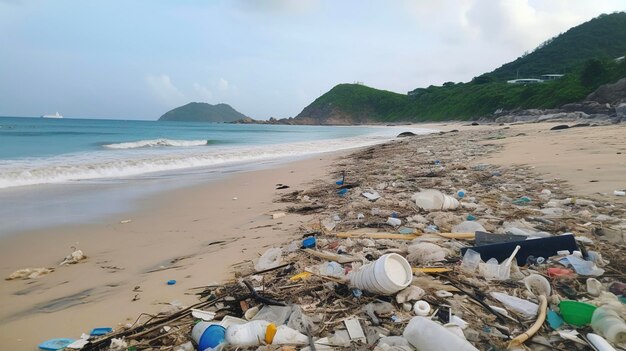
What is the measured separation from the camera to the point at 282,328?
202 centimetres

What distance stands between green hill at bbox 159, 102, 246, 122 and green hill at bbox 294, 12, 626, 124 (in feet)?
184

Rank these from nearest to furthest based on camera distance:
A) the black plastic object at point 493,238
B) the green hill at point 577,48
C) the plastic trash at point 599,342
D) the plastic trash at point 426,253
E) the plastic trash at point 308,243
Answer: the plastic trash at point 599,342 → the plastic trash at point 426,253 → the black plastic object at point 493,238 → the plastic trash at point 308,243 → the green hill at point 577,48

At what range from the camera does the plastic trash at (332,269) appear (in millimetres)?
2857

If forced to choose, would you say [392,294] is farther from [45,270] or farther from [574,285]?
[45,270]

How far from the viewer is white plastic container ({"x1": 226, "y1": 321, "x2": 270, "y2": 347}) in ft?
6.45

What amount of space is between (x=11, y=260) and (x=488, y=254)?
513 cm

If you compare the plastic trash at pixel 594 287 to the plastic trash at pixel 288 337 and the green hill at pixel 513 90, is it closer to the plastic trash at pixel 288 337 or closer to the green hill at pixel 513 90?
the plastic trash at pixel 288 337

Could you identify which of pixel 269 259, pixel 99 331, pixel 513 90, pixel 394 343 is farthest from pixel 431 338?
pixel 513 90

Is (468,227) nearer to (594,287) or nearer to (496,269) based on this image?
(496,269)

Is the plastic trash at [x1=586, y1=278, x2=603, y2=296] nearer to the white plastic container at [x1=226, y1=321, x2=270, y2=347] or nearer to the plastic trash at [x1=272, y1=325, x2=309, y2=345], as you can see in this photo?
the plastic trash at [x1=272, y1=325, x2=309, y2=345]

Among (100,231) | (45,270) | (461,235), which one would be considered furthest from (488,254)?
(100,231)

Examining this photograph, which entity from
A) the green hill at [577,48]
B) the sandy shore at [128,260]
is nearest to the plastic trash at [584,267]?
the sandy shore at [128,260]

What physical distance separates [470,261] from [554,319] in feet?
2.79

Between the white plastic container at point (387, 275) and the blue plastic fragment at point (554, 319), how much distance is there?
805mm
